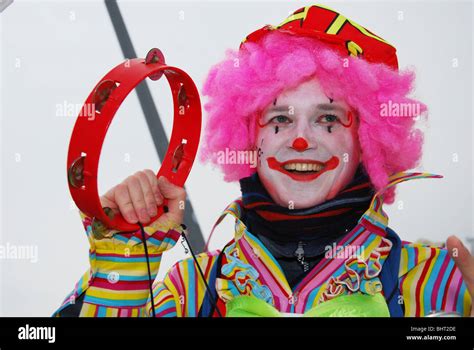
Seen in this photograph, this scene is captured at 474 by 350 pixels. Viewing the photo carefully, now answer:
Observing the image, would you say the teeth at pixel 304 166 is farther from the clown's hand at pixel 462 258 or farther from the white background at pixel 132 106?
the clown's hand at pixel 462 258

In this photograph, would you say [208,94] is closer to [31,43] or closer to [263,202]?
[263,202]

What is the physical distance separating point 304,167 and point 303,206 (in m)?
0.09

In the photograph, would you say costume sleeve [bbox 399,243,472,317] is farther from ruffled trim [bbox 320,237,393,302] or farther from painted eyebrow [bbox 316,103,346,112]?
painted eyebrow [bbox 316,103,346,112]

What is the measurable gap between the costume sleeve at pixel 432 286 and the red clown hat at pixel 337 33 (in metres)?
0.45

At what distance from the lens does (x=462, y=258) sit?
141 cm

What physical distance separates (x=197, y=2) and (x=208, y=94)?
23 cm

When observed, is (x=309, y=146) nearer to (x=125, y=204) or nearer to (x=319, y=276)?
(x=319, y=276)

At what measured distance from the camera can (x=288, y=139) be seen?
5.02 feet

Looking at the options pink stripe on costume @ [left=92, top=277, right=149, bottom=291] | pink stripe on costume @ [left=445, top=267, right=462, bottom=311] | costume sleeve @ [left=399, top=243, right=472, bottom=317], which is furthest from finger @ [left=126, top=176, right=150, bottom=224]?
pink stripe on costume @ [left=445, top=267, right=462, bottom=311]

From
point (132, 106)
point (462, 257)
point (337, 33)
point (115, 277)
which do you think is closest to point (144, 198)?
point (115, 277)

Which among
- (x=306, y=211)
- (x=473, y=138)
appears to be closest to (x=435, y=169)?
(x=473, y=138)

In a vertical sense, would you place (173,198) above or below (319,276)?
above

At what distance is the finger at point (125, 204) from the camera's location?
146 centimetres
